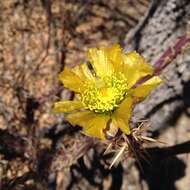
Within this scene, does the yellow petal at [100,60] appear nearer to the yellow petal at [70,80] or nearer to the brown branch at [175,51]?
the yellow petal at [70,80]

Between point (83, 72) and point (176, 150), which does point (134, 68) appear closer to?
point (83, 72)

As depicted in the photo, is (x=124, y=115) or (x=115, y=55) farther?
(x=115, y=55)

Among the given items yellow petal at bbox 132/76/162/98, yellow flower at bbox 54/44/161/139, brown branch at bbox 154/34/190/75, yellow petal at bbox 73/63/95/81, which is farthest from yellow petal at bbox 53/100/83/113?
brown branch at bbox 154/34/190/75

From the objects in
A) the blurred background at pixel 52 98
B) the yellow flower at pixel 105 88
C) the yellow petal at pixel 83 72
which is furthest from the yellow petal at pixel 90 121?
the blurred background at pixel 52 98

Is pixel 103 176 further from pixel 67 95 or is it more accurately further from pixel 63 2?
pixel 63 2

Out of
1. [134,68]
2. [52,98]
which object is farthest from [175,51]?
[52,98]

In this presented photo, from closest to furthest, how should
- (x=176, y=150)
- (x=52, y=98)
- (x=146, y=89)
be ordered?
(x=146, y=89), (x=176, y=150), (x=52, y=98)

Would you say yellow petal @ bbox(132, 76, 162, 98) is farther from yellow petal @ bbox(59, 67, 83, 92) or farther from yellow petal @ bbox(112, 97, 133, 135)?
yellow petal @ bbox(59, 67, 83, 92)
